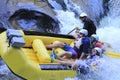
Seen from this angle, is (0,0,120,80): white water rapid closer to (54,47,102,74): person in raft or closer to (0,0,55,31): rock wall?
(54,47,102,74): person in raft

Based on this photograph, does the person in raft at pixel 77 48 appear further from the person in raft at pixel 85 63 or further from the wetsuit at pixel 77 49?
the person in raft at pixel 85 63

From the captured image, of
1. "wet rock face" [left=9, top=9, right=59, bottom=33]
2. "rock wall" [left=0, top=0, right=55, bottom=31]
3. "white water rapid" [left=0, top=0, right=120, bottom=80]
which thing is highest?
"rock wall" [left=0, top=0, right=55, bottom=31]

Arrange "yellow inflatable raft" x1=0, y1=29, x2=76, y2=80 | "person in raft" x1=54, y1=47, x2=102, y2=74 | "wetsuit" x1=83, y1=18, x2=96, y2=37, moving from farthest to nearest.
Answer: "wetsuit" x1=83, y1=18, x2=96, y2=37 < "person in raft" x1=54, y1=47, x2=102, y2=74 < "yellow inflatable raft" x1=0, y1=29, x2=76, y2=80

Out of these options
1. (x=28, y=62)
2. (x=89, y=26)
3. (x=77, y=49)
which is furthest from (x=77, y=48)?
(x=28, y=62)

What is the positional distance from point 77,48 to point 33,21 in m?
2.82

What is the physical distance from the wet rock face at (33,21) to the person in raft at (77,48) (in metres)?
2.15

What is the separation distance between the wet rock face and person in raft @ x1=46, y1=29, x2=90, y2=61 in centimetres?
215

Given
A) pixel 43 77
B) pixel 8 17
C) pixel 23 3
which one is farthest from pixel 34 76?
pixel 23 3

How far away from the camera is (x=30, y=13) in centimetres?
1026

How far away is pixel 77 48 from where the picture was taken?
7.78 metres

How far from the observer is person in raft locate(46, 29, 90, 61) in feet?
24.8

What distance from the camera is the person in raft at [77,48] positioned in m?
7.55

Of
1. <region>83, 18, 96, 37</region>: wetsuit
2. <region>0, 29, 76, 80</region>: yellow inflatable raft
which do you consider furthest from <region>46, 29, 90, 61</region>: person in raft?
<region>83, 18, 96, 37</region>: wetsuit

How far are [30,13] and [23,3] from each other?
44cm
